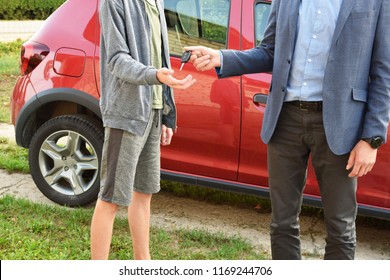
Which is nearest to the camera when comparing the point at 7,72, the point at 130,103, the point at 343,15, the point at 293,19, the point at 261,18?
the point at 343,15

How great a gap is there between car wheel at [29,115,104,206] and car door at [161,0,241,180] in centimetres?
53

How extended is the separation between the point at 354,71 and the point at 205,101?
1.79 metres

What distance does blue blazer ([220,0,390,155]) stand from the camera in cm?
283

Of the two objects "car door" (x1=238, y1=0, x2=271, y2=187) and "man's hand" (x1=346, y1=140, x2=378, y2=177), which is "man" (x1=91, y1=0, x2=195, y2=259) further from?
"car door" (x1=238, y1=0, x2=271, y2=187)

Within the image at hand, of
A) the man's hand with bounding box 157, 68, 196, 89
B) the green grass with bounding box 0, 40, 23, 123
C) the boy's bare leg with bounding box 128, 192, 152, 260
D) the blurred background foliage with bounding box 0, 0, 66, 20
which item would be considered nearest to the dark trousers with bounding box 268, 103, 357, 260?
the man's hand with bounding box 157, 68, 196, 89

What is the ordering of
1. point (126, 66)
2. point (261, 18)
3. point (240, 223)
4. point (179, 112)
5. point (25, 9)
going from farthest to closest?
point (25, 9) → point (240, 223) → point (179, 112) → point (261, 18) → point (126, 66)

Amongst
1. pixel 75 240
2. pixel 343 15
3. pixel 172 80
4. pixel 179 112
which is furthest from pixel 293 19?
pixel 75 240

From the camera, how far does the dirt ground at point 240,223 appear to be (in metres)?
4.61

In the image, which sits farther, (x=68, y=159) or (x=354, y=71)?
(x=68, y=159)

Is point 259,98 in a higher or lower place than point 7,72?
higher

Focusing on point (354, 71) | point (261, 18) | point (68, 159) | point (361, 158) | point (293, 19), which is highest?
point (293, 19)

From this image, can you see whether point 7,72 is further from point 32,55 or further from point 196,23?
point 196,23

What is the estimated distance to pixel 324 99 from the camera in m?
2.93
